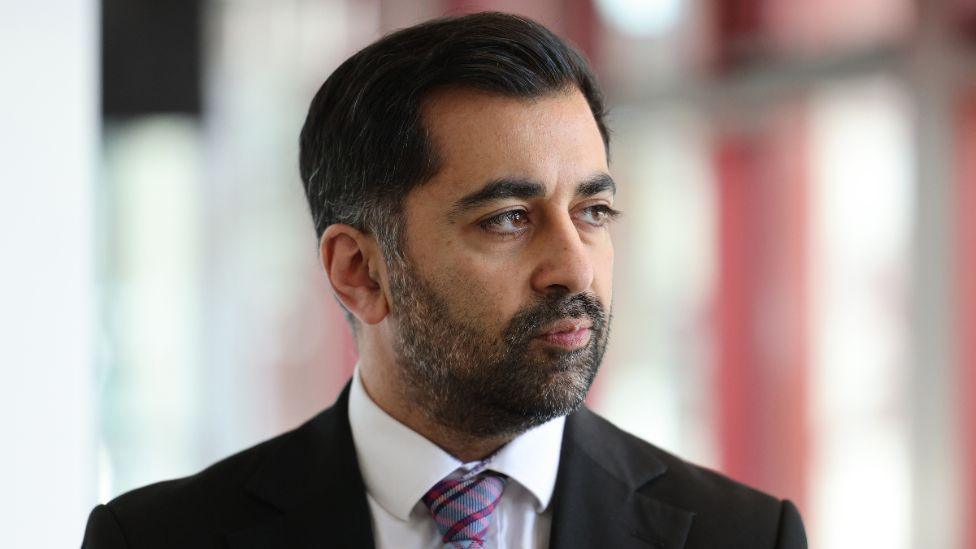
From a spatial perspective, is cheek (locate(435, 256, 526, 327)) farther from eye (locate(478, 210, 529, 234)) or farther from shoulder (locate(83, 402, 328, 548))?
shoulder (locate(83, 402, 328, 548))

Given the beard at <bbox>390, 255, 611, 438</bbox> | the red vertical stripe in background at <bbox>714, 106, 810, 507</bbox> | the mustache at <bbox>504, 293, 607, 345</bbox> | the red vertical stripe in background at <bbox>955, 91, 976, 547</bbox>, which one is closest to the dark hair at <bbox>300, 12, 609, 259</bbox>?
the beard at <bbox>390, 255, 611, 438</bbox>

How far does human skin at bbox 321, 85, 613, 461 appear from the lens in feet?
5.50

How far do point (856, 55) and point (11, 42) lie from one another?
3153 mm

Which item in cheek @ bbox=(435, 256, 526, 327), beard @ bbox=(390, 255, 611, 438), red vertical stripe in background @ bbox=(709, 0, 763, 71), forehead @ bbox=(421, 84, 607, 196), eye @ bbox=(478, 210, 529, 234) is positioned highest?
red vertical stripe in background @ bbox=(709, 0, 763, 71)

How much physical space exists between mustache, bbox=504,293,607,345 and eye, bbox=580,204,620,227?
131mm

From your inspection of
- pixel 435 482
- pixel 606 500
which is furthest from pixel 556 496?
pixel 435 482

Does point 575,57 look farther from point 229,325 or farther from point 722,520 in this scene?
point 229,325

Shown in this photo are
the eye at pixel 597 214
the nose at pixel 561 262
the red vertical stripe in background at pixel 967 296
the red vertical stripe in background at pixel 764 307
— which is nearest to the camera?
the nose at pixel 561 262

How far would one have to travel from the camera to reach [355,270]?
189 centimetres

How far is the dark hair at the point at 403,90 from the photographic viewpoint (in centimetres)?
174

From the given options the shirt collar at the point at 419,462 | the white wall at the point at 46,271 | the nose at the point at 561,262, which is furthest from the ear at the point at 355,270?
the white wall at the point at 46,271

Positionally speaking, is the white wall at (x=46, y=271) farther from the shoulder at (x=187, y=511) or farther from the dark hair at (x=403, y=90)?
the dark hair at (x=403, y=90)

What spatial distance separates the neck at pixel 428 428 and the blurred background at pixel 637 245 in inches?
22.1

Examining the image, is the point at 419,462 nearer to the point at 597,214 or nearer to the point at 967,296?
the point at 597,214
